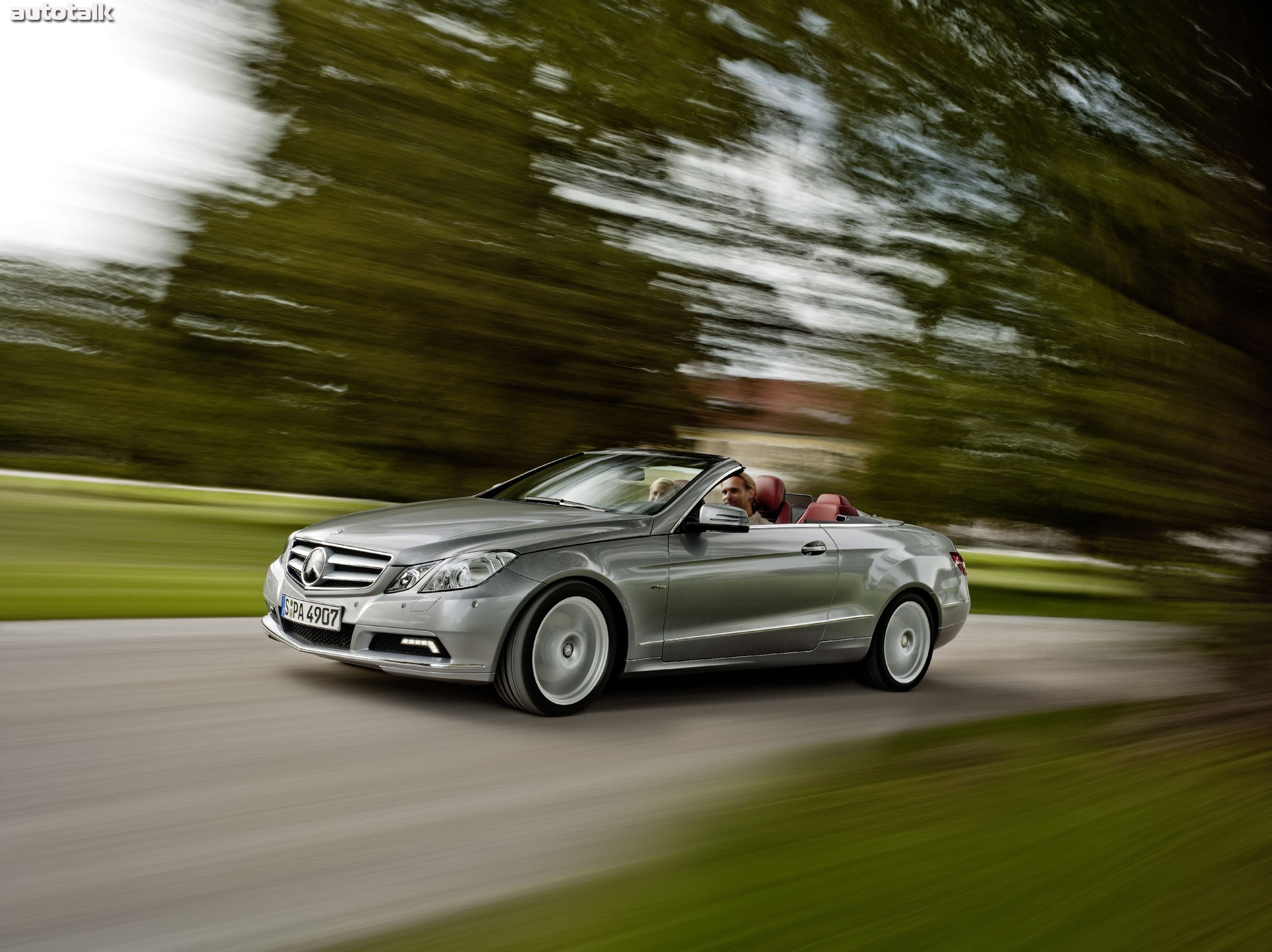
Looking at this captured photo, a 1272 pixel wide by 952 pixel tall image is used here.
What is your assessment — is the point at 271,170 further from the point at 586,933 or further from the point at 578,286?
the point at 586,933

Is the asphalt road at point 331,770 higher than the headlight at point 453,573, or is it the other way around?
the headlight at point 453,573

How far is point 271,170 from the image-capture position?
9383 millimetres

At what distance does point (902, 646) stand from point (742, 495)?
1515 millimetres

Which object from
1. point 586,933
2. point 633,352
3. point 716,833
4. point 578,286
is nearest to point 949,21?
point 586,933

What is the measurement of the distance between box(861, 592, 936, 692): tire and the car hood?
6.67ft

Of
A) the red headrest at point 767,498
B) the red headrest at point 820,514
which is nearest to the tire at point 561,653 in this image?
the red headrest at point 820,514

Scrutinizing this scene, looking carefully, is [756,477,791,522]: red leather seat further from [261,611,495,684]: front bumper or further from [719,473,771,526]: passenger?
[261,611,495,684]: front bumper

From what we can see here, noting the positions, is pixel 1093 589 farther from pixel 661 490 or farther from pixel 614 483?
pixel 614 483

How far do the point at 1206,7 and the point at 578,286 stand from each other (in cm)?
569

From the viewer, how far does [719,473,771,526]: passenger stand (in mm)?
7621

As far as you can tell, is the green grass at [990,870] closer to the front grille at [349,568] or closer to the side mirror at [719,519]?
the front grille at [349,568]

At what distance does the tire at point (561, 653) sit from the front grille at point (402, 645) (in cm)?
31

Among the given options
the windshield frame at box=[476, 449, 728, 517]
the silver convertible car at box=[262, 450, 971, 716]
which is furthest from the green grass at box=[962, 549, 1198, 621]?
the windshield frame at box=[476, 449, 728, 517]

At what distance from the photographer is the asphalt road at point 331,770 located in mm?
3422
